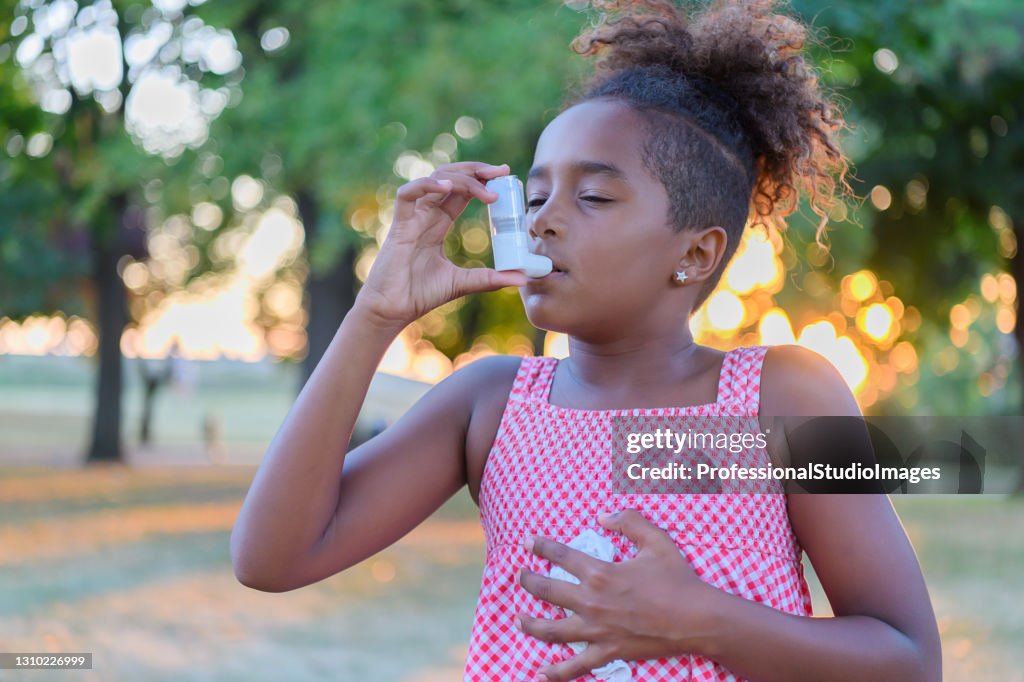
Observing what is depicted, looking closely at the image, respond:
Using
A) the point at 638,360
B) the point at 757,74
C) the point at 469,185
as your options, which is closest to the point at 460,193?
the point at 469,185

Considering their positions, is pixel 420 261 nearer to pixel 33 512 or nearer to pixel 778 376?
pixel 778 376

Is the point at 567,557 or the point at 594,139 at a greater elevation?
the point at 594,139

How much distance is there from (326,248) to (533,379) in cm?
947

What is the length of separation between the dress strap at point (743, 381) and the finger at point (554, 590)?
1.37 ft

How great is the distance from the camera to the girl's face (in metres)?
1.88

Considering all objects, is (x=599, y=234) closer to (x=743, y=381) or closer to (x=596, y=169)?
(x=596, y=169)

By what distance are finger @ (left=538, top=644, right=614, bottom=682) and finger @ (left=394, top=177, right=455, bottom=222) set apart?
2.54 feet

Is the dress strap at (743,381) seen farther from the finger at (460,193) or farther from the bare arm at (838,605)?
the finger at (460,193)

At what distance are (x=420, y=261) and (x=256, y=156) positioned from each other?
10.0 m

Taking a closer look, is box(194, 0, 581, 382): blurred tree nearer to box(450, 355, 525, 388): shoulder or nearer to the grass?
the grass

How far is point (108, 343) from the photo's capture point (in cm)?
1781

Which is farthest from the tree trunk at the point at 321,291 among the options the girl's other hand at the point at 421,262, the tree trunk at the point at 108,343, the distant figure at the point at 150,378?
the girl's other hand at the point at 421,262

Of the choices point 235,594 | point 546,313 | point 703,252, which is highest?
point 703,252

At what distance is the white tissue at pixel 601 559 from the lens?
1688mm
